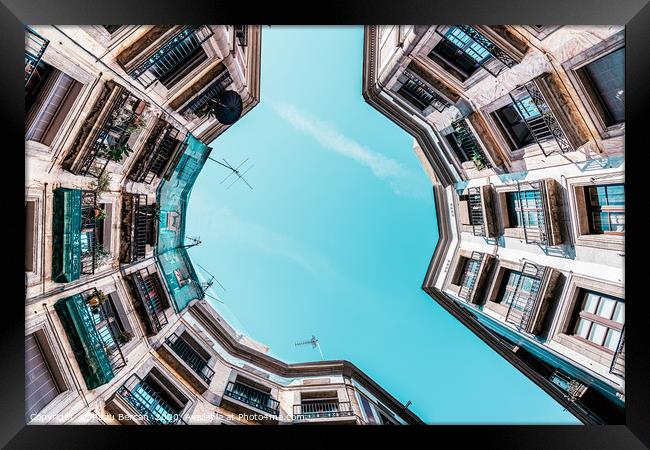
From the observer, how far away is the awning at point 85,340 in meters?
9.90

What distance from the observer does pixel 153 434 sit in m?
7.09

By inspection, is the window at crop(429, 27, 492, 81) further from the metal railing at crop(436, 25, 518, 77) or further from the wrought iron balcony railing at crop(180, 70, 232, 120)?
the wrought iron balcony railing at crop(180, 70, 232, 120)

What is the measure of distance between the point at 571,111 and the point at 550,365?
41.1 ft

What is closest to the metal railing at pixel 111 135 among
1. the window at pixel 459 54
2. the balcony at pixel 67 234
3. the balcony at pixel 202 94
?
the balcony at pixel 67 234

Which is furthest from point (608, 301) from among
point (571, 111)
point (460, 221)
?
point (460, 221)

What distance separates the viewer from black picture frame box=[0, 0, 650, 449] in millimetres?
6062

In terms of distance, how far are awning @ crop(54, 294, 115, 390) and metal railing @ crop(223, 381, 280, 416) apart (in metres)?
7.24

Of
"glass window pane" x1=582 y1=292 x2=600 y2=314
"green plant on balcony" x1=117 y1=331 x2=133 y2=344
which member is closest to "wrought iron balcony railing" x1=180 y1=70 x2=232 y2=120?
"green plant on balcony" x1=117 y1=331 x2=133 y2=344

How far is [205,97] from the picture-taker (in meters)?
15.9

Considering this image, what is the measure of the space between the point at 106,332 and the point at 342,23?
14.6 meters

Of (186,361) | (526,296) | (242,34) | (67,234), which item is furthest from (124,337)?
(526,296)

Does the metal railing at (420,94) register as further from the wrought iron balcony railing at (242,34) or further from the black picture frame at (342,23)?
the black picture frame at (342,23)

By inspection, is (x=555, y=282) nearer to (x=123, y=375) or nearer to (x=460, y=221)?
(x=460, y=221)

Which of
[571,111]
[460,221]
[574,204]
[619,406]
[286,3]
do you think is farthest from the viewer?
[460,221]
